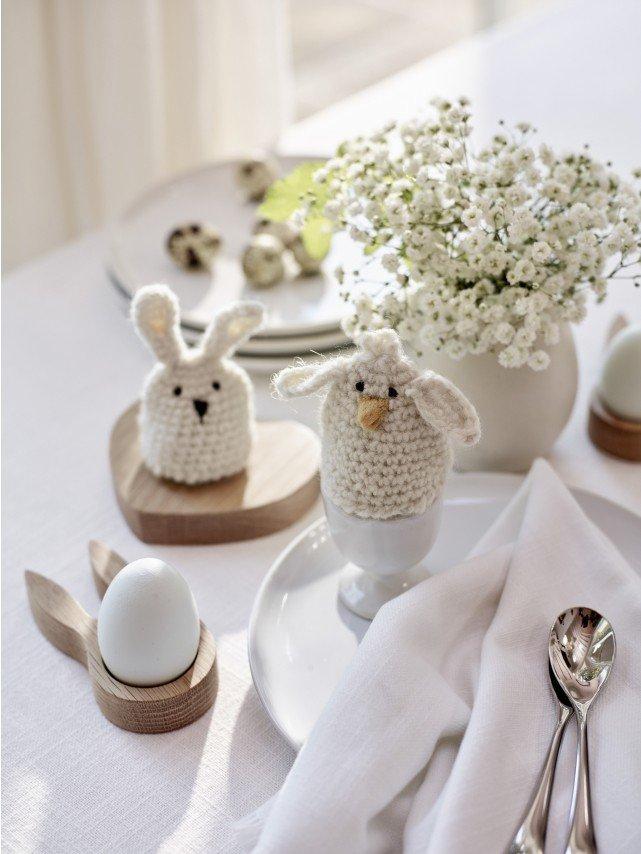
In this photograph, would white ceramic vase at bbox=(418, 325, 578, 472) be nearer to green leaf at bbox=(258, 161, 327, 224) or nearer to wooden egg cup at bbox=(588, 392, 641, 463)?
wooden egg cup at bbox=(588, 392, 641, 463)

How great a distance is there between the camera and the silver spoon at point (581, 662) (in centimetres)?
50

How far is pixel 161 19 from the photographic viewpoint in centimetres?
185

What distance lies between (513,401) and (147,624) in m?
0.34

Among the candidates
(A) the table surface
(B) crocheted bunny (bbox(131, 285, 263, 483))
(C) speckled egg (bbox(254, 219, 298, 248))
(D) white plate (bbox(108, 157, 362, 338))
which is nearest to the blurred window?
(A) the table surface

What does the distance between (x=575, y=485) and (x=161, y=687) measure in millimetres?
383

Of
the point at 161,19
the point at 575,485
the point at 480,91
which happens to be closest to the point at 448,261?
the point at 575,485

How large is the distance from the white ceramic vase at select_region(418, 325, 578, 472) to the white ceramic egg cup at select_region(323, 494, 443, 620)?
0.14 metres

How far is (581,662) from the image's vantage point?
56 centimetres

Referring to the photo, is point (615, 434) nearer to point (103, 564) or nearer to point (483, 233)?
point (483, 233)

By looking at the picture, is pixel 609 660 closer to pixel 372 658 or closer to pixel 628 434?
pixel 372 658

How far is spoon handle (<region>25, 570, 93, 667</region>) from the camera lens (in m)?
0.63

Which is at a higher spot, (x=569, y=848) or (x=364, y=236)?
(x=364, y=236)

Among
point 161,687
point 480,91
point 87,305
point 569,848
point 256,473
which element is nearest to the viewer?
point 569,848

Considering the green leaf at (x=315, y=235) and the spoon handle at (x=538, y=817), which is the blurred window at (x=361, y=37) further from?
the spoon handle at (x=538, y=817)
